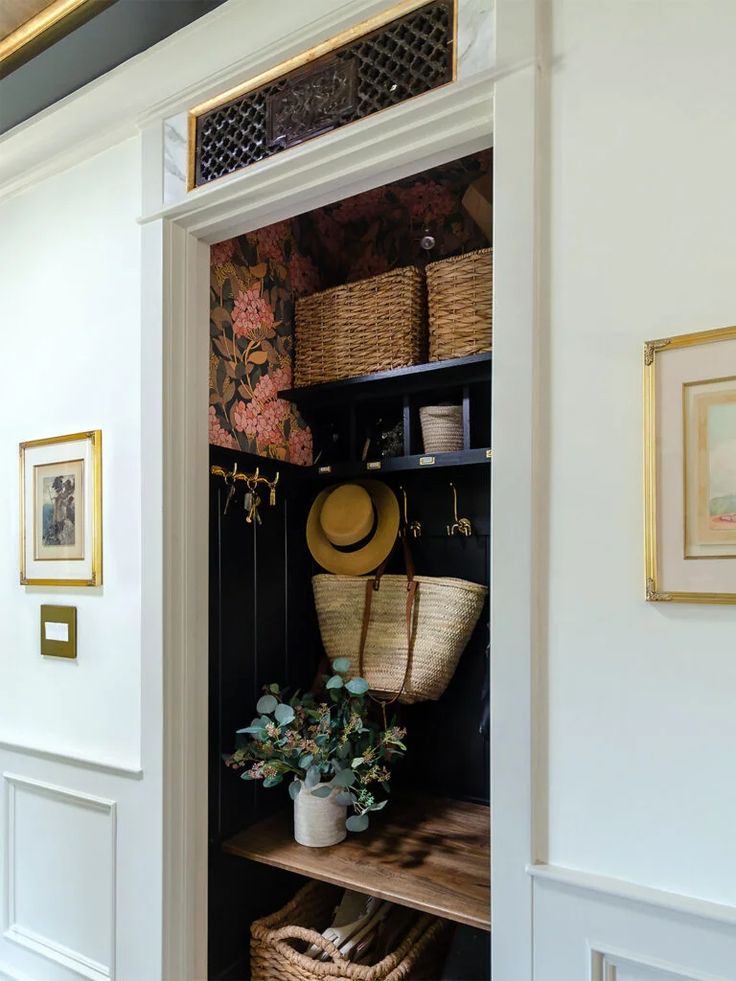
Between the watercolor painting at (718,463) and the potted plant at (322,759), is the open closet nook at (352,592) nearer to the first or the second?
the potted plant at (322,759)

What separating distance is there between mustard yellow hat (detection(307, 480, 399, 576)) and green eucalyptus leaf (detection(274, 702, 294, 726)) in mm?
469

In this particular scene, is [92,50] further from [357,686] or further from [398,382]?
[357,686]

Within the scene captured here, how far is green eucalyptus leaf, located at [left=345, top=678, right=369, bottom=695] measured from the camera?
6.34ft

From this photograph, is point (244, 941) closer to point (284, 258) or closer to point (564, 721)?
point (564, 721)

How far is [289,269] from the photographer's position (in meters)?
2.35

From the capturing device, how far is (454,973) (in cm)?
186

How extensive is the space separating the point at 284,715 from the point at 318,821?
318 millimetres

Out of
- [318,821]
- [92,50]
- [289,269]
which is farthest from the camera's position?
[289,269]

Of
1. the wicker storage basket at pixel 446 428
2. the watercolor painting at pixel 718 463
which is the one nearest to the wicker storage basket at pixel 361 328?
the wicker storage basket at pixel 446 428

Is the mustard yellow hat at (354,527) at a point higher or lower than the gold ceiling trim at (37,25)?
lower

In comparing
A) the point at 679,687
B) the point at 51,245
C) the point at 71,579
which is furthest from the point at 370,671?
the point at 51,245

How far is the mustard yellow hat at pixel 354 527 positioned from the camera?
84.2 inches

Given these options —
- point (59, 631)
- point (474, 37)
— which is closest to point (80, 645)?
point (59, 631)

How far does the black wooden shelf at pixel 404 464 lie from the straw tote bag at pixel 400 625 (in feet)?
0.90
